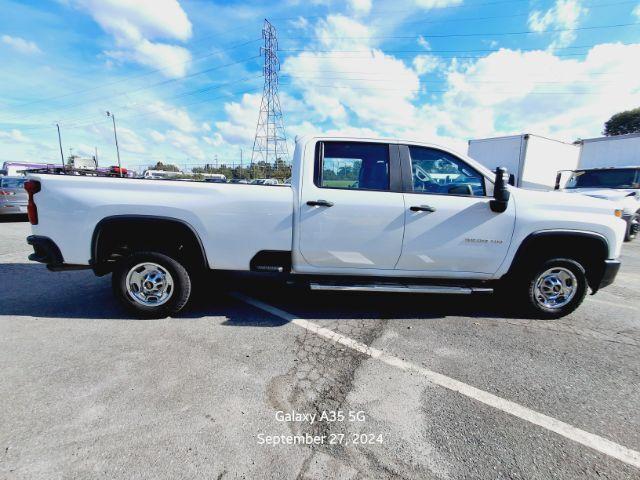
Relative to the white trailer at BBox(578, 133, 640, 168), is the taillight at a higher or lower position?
lower

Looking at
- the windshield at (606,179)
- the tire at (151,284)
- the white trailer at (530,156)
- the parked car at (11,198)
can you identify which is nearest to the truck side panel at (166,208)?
the tire at (151,284)

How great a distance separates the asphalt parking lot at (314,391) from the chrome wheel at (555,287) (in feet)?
0.82

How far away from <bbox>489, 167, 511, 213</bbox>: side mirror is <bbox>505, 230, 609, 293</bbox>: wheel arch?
529 mm

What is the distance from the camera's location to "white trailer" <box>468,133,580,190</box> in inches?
553

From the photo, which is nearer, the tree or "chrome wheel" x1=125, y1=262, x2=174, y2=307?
"chrome wheel" x1=125, y1=262, x2=174, y2=307

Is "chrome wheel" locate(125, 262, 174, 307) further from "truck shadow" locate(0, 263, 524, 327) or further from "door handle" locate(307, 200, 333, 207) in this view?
"door handle" locate(307, 200, 333, 207)

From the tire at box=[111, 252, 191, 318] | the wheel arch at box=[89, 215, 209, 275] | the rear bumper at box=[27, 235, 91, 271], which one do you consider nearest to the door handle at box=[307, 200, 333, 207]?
the wheel arch at box=[89, 215, 209, 275]

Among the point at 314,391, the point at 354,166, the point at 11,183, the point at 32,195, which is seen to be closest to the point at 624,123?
the point at 354,166

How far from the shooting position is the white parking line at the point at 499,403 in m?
2.01

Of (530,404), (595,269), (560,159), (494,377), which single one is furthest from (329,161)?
(560,159)

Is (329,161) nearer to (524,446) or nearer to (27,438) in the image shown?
(524,446)

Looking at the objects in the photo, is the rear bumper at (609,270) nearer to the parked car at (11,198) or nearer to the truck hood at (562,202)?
the truck hood at (562,202)

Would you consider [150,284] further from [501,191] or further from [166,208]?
[501,191]

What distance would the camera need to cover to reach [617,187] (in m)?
9.71
